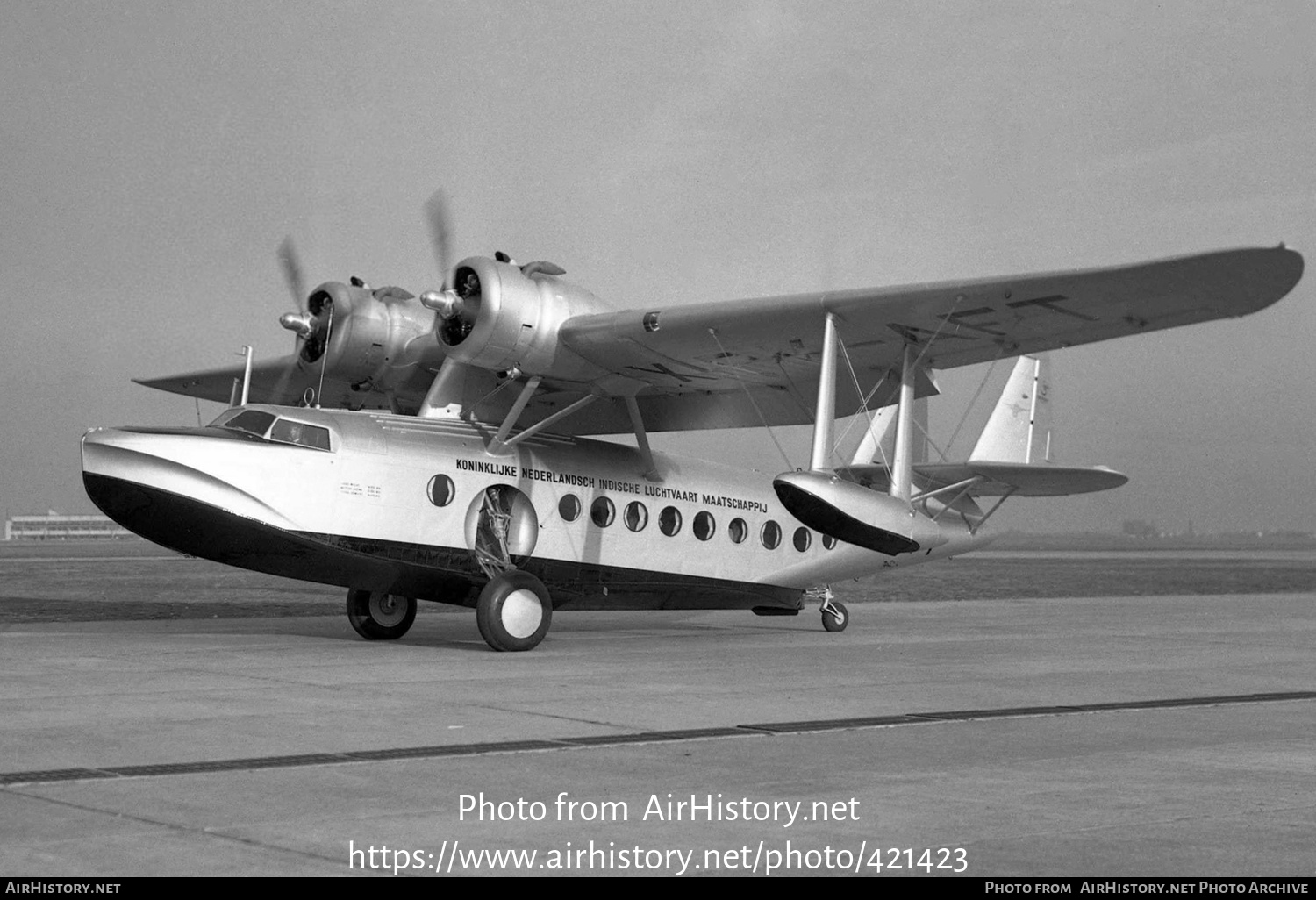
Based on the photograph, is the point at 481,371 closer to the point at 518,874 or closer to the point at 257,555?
the point at 257,555

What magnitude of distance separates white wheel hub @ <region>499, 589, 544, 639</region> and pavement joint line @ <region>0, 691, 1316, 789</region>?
5975 mm

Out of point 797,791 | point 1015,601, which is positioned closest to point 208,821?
point 797,791

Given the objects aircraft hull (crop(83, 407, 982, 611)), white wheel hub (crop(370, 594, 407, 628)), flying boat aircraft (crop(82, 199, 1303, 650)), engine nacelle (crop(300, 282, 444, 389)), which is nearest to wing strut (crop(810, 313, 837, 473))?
flying boat aircraft (crop(82, 199, 1303, 650))

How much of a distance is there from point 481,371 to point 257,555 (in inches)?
156

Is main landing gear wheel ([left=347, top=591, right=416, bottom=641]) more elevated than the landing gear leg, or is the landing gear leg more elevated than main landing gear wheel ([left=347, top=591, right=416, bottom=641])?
the landing gear leg

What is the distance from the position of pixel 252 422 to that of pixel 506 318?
9.87 ft

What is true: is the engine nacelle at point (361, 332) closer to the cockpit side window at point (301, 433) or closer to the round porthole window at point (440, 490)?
the round porthole window at point (440, 490)

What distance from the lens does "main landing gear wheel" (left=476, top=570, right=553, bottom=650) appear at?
1497cm

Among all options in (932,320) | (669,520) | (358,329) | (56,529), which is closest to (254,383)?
(358,329)

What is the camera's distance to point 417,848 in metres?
5.42

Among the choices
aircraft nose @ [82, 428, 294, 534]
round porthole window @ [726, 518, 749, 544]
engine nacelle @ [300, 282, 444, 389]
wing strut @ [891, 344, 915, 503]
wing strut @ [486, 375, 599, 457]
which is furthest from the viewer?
round porthole window @ [726, 518, 749, 544]

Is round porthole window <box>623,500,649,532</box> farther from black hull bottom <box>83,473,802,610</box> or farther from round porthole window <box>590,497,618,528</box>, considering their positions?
black hull bottom <box>83,473,802,610</box>

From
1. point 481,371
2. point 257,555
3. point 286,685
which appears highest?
point 481,371

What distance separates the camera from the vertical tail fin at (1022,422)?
20.8 meters
